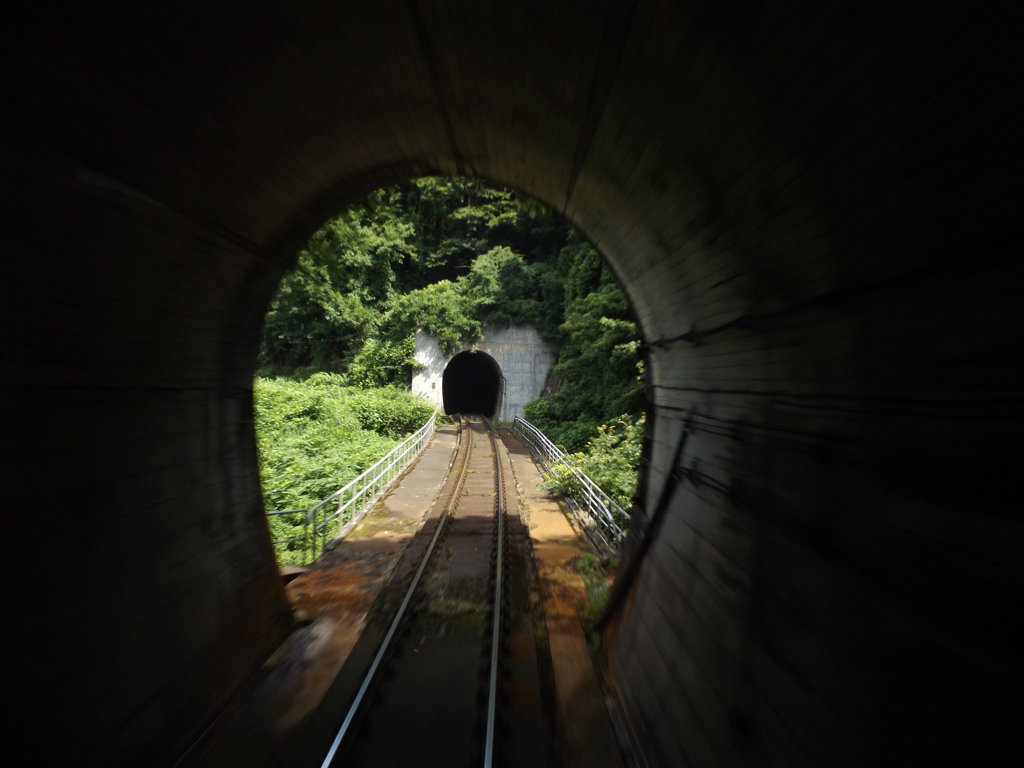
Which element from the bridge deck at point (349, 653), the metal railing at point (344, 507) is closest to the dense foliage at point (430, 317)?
the metal railing at point (344, 507)

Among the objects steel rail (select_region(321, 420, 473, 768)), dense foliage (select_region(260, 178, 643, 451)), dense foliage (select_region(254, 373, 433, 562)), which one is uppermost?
dense foliage (select_region(260, 178, 643, 451))

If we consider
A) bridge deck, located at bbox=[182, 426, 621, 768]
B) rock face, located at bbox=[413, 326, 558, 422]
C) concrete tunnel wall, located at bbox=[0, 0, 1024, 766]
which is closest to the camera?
concrete tunnel wall, located at bbox=[0, 0, 1024, 766]

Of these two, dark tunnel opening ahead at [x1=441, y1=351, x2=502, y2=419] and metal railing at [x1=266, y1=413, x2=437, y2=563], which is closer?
metal railing at [x1=266, y1=413, x2=437, y2=563]

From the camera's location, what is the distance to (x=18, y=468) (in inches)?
98.0

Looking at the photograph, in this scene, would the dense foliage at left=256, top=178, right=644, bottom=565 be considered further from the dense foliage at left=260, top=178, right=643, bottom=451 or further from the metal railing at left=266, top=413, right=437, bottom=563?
the metal railing at left=266, top=413, right=437, bottom=563

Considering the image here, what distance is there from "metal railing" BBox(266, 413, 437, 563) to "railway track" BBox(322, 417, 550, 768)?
60.8 inches

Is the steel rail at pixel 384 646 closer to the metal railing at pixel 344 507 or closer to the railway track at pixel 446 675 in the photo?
the railway track at pixel 446 675

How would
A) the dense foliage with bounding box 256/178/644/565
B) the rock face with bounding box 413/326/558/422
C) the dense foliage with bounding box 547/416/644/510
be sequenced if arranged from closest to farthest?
1. the dense foliage with bounding box 547/416/644/510
2. the dense foliage with bounding box 256/178/644/565
3. the rock face with bounding box 413/326/558/422

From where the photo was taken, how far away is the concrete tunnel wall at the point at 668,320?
1.65 meters

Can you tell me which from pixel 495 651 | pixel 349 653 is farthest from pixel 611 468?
pixel 349 653

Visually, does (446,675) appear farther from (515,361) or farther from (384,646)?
(515,361)

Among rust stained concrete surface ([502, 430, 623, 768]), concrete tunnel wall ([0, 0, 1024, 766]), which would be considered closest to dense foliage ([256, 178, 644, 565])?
rust stained concrete surface ([502, 430, 623, 768])

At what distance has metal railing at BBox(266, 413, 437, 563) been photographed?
761cm

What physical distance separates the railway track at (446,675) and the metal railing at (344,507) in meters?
1.54
